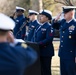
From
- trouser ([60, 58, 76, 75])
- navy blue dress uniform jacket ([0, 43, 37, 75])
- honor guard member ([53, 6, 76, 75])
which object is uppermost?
honor guard member ([53, 6, 76, 75])

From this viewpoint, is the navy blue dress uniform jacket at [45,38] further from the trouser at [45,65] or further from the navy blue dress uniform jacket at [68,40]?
the navy blue dress uniform jacket at [68,40]

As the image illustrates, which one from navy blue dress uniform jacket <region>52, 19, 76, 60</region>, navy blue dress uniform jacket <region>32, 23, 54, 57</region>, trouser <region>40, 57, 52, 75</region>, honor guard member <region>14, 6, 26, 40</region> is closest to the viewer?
navy blue dress uniform jacket <region>52, 19, 76, 60</region>

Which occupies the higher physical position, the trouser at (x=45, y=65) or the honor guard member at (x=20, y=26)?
the honor guard member at (x=20, y=26)

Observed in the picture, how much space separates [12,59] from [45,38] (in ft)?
13.4

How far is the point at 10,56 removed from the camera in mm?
2453

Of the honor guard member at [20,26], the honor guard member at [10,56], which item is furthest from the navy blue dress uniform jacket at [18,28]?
the honor guard member at [10,56]

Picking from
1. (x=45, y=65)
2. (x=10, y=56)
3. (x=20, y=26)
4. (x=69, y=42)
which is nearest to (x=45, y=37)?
(x=45, y=65)

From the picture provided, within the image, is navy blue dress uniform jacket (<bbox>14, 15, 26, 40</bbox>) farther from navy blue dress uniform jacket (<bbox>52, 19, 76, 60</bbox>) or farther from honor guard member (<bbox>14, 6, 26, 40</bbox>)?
navy blue dress uniform jacket (<bbox>52, 19, 76, 60</bbox>)

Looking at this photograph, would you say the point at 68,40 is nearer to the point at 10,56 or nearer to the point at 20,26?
the point at 20,26

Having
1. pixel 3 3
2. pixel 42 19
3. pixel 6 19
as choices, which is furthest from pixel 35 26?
pixel 3 3

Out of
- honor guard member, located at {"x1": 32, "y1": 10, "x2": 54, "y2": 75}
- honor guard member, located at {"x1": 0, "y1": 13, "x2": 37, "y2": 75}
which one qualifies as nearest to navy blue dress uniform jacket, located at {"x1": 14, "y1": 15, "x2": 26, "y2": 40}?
honor guard member, located at {"x1": 32, "y1": 10, "x2": 54, "y2": 75}

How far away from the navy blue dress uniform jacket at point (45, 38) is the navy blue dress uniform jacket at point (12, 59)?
3.93m

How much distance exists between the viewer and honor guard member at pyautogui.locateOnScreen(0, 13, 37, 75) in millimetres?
2432

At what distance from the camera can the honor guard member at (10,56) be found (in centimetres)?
243
